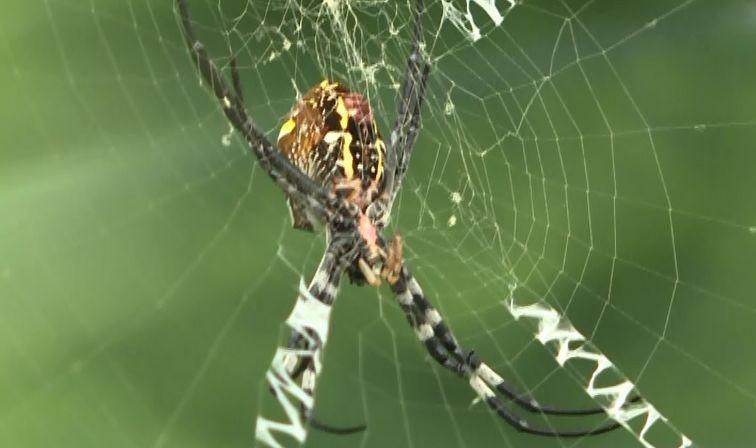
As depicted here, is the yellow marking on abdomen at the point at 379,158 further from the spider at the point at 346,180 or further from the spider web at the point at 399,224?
the spider web at the point at 399,224

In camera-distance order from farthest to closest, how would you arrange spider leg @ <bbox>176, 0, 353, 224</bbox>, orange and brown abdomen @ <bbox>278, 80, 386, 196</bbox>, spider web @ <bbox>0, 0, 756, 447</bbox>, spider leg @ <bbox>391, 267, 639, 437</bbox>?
spider web @ <bbox>0, 0, 756, 447</bbox> < spider leg @ <bbox>391, 267, 639, 437</bbox> < orange and brown abdomen @ <bbox>278, 80, 386, 196</bbox> < spider leg @ <bbox>176, 0, 353, 224</bbox>

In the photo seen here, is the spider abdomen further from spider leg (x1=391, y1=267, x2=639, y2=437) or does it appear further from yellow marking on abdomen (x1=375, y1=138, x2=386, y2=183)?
spider leg (x1=391, y1=267, x2=639, y2=437)

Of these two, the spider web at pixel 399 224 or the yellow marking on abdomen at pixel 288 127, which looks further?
the spider web at pixel 399 224

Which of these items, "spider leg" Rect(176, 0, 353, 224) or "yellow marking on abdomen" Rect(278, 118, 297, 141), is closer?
"spider leg" Rect(176, 0, 353, 224)

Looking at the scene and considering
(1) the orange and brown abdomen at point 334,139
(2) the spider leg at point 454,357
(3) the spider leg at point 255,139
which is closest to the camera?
(3) the spider leg at point 255,139

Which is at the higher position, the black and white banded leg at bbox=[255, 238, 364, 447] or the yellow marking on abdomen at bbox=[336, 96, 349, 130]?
the yellow marking on abdomen at bbox=[336, 96, 349, 130]

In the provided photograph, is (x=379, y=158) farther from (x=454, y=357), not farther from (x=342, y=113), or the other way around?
(x=454, y=357)

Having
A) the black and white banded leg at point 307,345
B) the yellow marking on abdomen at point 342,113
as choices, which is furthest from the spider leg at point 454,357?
the yellow marking on abdomen at point 342,113

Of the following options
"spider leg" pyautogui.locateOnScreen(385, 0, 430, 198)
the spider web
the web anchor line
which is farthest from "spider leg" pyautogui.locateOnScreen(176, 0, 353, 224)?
the spider web
